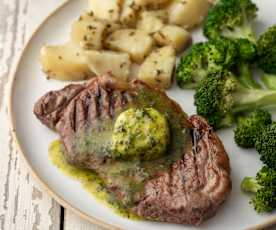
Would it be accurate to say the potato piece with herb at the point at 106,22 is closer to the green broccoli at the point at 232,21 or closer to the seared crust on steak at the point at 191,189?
the green broccoli at the point at 232,21

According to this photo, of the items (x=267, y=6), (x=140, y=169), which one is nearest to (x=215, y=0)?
(x=267, y=6)

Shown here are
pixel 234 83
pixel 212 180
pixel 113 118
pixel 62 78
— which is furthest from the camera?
pixel 62 78

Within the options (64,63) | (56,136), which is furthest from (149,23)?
(56,136)

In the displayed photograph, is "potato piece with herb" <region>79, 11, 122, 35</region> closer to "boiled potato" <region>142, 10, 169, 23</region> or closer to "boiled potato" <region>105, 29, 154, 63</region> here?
"boiled potato" <region>105, 29, 154, 63</region>

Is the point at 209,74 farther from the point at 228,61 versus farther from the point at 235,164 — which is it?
the point at 235,164

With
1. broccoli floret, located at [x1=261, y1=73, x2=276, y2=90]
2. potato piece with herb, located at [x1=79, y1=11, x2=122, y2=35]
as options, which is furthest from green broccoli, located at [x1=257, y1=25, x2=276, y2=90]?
potato piece with herb, located at [x1=79, y1=11, x2=122, y2=35]

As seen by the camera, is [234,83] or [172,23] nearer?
[234,83]

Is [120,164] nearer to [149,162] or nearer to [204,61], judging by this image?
[149,162]
